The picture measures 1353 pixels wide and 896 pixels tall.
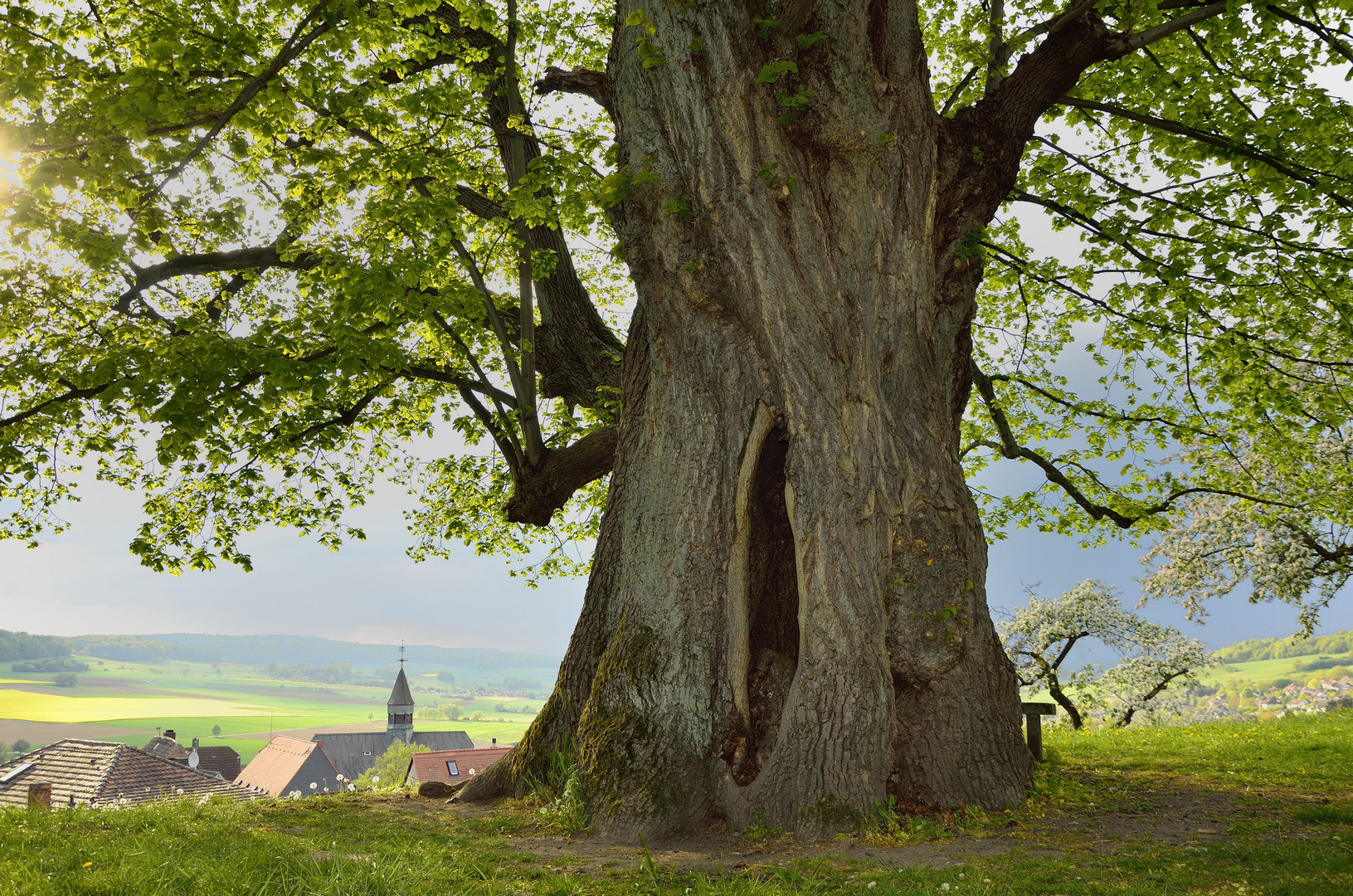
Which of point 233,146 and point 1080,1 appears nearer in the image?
point 1080,1

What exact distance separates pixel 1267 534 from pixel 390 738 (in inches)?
2387

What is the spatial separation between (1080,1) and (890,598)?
233 inches

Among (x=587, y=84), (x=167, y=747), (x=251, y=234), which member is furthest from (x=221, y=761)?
(x=587, y=84)

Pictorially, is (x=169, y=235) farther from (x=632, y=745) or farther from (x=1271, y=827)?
(x=1271, y=827)

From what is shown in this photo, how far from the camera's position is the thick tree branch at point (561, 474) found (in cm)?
985

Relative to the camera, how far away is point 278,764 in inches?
1868

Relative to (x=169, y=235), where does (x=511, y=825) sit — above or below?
below

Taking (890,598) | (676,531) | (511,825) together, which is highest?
(676,531)

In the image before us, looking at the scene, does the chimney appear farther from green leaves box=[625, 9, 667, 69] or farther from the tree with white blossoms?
the tree with white blossoms

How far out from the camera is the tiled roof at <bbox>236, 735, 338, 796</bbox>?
4509cm

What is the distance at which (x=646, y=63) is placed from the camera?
6910 mm

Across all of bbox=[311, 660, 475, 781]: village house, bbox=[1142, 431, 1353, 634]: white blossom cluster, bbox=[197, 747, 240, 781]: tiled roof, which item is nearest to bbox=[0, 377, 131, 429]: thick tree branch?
bbox=[1142, 431, 1353, 634]: white blossom cluster

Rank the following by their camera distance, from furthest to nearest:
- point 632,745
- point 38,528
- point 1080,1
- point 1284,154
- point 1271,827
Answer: point 38,528
point 1284,154
point 1080,1
point 632,745
point 1271,827

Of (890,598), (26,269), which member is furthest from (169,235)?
(890,598)
